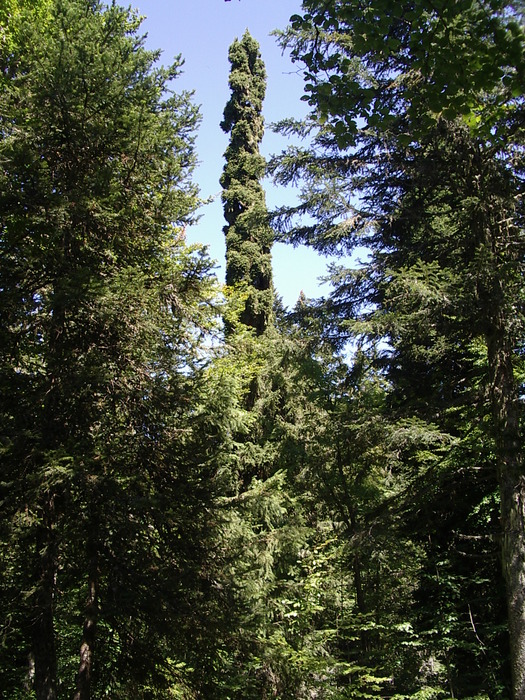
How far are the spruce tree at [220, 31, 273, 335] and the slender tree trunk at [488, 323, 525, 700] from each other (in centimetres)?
789

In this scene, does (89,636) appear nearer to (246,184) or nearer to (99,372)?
(99,372)

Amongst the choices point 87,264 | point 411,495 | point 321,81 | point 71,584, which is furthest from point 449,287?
point 71,584

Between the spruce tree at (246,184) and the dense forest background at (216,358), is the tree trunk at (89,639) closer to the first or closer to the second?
the dense forest background at (216,358)

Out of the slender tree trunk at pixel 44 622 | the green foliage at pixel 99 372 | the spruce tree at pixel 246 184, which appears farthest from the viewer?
the spruce tree at pixel 246 184

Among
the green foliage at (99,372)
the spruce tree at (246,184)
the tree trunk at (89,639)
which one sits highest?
the spruce tree at (246,184)

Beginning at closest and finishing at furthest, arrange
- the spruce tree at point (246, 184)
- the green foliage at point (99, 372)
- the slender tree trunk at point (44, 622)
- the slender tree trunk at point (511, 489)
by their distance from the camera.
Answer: the slender tree trunk at point (44, 622) < the green foliage at point (99, 372) < the slender tree trunk at point (511, 489) < the spruce tree at point (246, 184)

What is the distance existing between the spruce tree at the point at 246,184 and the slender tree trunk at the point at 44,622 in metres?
9.83

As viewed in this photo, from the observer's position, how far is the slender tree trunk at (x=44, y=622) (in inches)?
198

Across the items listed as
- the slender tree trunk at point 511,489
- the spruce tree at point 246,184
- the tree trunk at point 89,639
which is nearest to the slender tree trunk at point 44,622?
the tree trunk at point 89,639

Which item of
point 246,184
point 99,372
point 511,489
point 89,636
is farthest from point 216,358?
point 246,184

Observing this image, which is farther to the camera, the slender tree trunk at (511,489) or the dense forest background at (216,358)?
the slender tree trunk at (511,489)

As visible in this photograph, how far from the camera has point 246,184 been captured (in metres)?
16.4

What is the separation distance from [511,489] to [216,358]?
426 centimetres

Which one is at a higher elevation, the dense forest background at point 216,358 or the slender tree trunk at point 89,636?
the dense forest background at point 216,358
